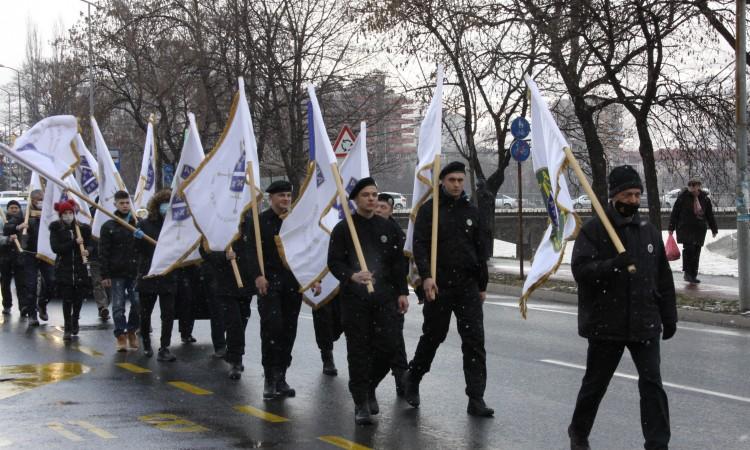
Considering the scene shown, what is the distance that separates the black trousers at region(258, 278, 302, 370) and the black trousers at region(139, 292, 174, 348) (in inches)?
101

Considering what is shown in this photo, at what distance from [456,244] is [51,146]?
6.76 meters

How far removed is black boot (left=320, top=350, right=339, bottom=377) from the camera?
33.0ft

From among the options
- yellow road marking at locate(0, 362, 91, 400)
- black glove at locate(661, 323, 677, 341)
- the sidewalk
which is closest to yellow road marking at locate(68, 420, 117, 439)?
yellow road marking at locate(0, 362, 91, 400)

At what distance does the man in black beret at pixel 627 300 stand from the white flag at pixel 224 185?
4398 mm

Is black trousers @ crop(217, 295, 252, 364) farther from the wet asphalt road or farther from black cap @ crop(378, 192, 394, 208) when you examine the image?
black cap @ crop(378, 192, 394, 208)

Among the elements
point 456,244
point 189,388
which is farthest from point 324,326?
point 456,244

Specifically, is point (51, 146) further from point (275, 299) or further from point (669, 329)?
point (669, 329)

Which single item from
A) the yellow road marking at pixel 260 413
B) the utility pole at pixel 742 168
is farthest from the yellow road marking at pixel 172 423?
the utility pole at pixel 742 168

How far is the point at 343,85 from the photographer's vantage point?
32469mm

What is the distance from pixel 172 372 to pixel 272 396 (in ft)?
6.37

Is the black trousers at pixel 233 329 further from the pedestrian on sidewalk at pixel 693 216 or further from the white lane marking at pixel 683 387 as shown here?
the pedestrian on sidewalk at pixel 693 216

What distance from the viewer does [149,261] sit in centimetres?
1164

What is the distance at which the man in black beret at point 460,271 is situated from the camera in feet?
26.2

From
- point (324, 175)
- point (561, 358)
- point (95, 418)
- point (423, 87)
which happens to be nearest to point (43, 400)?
point (95, 418)
